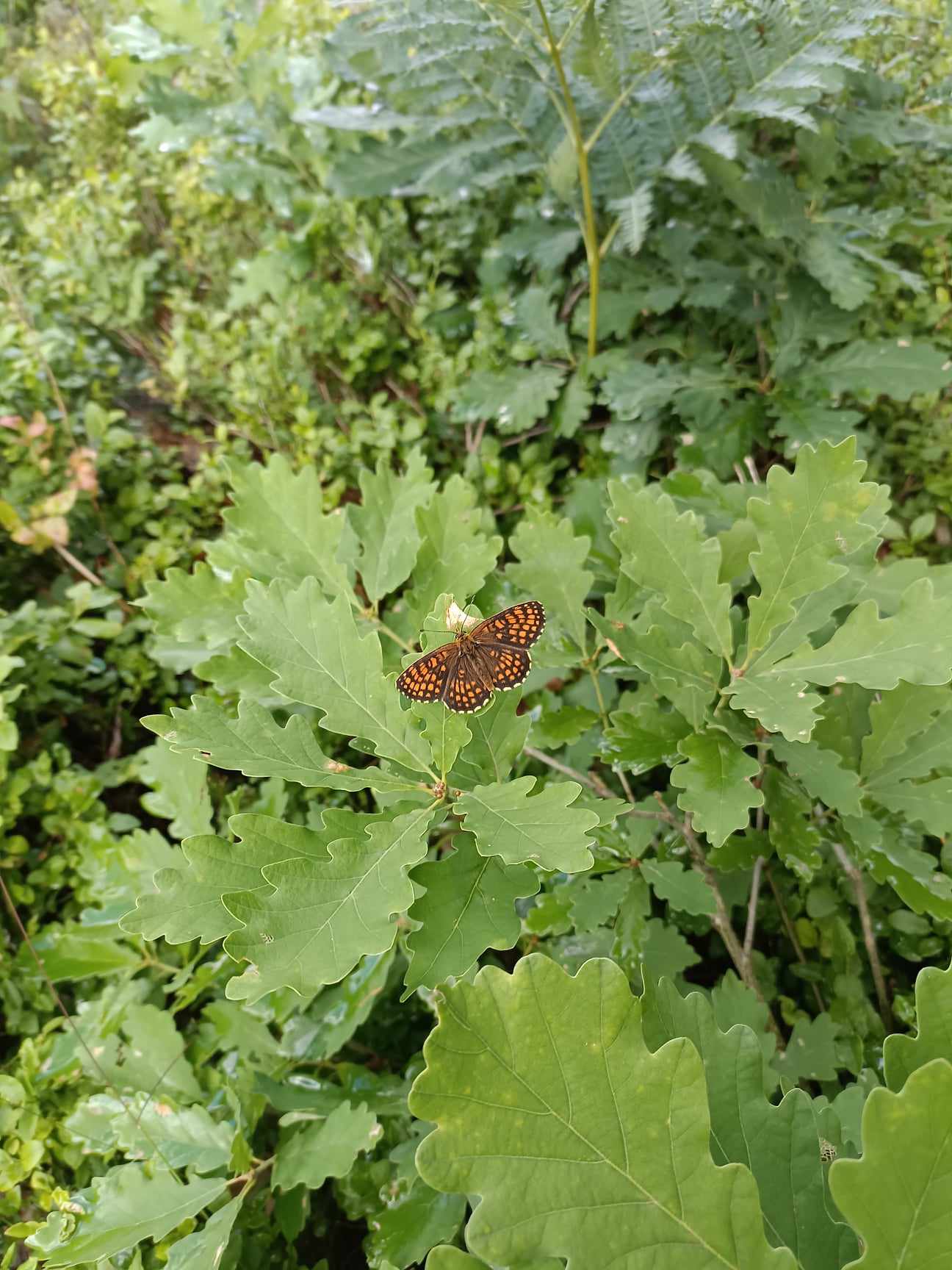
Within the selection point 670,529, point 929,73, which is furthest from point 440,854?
point 929,73

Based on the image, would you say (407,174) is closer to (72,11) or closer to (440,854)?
(440,854)

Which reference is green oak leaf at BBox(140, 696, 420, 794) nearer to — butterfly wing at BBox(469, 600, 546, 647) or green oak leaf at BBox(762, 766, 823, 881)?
butterfly wing at BBox(469, 600, 546, 647)

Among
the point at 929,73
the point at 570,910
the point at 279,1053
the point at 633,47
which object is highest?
the point at 633,47

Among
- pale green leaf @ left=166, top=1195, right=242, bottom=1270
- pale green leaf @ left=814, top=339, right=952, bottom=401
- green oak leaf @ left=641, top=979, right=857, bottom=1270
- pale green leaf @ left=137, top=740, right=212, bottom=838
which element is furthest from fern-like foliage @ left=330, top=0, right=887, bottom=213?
pale green leaf @ left=166, top=1195, right=242, bottom=1270

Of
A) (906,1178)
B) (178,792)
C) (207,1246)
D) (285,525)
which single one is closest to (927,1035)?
(906,1178)

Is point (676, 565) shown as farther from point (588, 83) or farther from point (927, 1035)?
point (588, 83)
